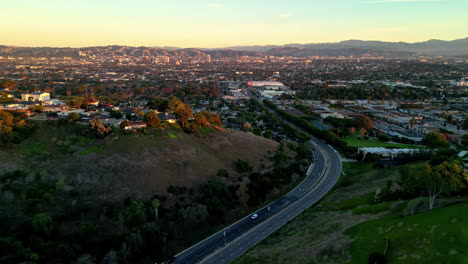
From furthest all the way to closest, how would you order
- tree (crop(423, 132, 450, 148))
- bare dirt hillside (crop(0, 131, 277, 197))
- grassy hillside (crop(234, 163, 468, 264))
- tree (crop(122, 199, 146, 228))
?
tree (crop(423, 132, 450, 148)), bare dirt hillside (crop(0, 131, 277, 197)), tree (crop(122, 199, 146, 228)), grassy hillside (crop(234, 163, 468, 264))

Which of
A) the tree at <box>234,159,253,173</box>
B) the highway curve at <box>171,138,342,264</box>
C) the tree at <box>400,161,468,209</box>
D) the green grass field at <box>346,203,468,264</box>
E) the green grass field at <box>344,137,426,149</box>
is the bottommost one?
the highway curve at <box>171,138,342,264</box>

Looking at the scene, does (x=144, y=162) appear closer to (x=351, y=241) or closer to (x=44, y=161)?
(x=44, y=161)

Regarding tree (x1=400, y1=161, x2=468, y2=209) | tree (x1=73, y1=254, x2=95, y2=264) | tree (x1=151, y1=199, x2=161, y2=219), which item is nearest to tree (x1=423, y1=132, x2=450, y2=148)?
tree (x1=400, y1=161, x2=468, y2=209)

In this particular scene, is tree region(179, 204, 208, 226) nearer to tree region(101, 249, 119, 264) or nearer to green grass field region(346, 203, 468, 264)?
tree region(101, 249, 119, 264)

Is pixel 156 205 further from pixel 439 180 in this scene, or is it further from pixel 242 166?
pixel 439 180

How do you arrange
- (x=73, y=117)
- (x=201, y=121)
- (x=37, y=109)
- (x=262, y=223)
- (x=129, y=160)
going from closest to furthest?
(x=262, y=223)
(x=129, y=160)
(x=73, y=117)
(x=37, y=109)
(x=201, y=121)

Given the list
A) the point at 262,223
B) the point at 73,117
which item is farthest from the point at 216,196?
the point at 73,117

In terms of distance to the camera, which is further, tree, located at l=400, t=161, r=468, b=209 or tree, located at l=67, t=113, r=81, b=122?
tree, located at l=67, t=113, r=81, b=122
